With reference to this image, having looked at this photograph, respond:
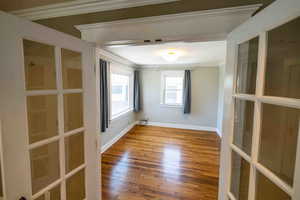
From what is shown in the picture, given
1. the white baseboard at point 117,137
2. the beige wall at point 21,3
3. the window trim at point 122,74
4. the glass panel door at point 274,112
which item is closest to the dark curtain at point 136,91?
the window trim at point 122,74

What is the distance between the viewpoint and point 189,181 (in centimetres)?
239

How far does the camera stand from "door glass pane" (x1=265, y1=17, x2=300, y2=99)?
0.71 meters

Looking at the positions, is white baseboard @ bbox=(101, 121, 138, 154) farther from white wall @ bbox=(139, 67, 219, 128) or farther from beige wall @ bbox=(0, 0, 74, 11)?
beige wall @ bbox=(0, 0, 74, 11)

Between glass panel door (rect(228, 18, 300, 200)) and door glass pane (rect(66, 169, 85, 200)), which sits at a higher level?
glass panel door (rect(228, 18, 300, 200))

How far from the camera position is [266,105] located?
2.70 feet

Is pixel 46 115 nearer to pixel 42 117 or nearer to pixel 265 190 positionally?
pixel 42 117

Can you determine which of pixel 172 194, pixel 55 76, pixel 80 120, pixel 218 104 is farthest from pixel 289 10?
pixel 218 104

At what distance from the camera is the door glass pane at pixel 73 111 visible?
120 cm

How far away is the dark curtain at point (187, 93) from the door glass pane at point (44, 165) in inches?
172

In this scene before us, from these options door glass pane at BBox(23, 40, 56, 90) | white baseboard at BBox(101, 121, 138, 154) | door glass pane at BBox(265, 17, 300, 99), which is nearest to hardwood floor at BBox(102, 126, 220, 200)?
white baseboard at BBox(101, 121, 138, 154)

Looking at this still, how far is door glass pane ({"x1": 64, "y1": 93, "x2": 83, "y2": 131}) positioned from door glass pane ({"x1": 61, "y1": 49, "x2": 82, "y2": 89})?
92 millimetres

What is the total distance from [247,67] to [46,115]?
1462 mm

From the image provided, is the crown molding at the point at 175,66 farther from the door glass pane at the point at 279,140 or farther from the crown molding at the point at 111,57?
the door glass pane at the point at 279,140

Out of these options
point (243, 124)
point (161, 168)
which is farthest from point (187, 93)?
point (243, 124)
